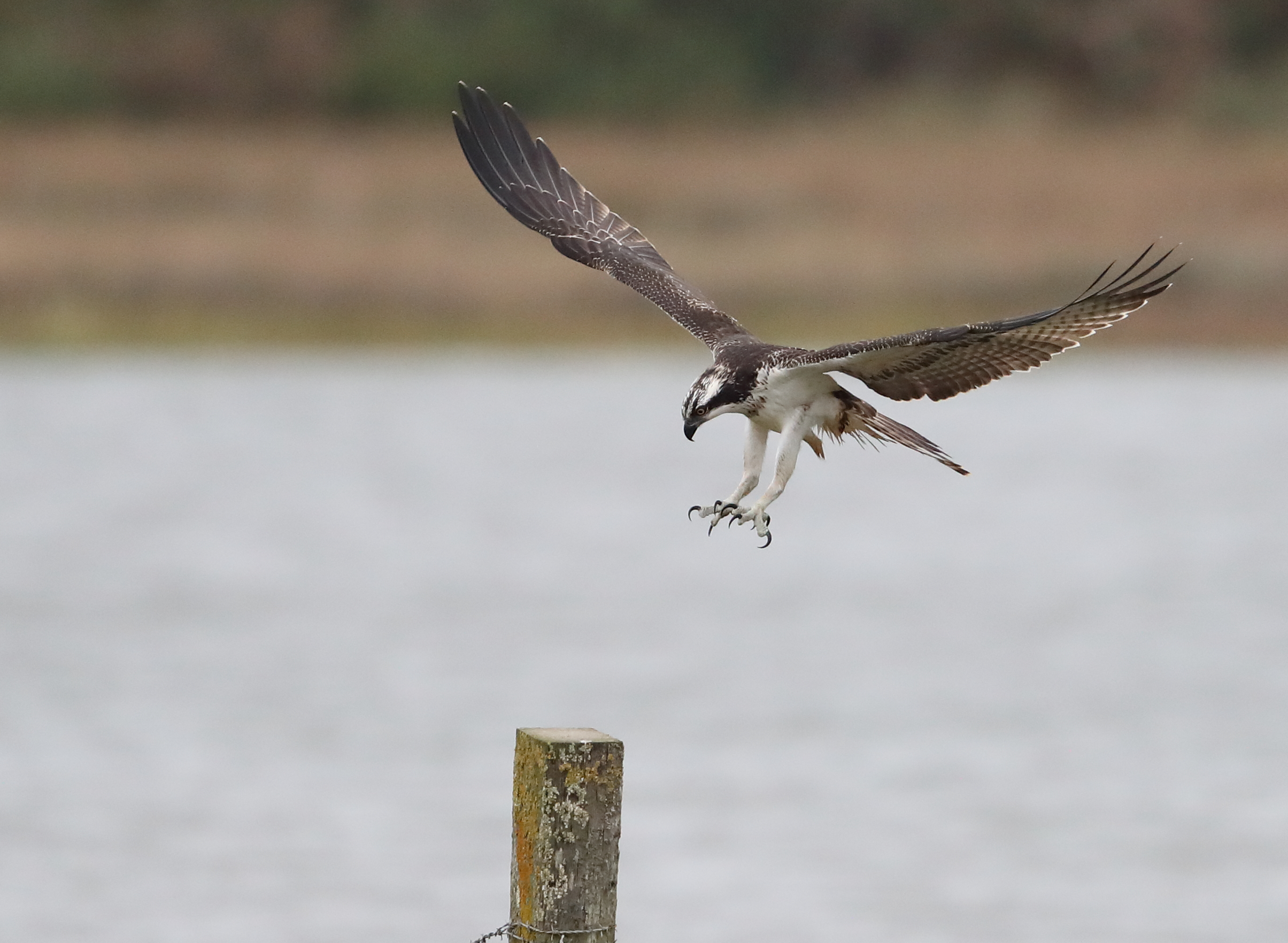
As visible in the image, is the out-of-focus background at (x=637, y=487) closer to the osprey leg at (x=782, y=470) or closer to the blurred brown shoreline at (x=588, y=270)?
the blurred brown shoreline at (x=588, y=270)

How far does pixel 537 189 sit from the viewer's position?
8.45 metres

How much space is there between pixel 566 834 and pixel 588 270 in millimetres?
21980

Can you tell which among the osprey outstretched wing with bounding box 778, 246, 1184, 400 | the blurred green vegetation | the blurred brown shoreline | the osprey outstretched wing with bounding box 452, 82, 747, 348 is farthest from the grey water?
the blurred green vegetation

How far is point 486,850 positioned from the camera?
1043cm

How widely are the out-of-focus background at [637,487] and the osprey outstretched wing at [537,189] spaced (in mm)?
2998

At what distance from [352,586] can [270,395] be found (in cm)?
829

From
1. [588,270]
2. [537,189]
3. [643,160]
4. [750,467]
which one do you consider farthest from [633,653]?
[643,160]

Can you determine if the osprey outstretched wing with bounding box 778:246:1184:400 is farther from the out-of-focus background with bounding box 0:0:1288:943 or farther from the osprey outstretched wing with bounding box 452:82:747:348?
the out-of-focus background with bounding box 0:0:1288:943

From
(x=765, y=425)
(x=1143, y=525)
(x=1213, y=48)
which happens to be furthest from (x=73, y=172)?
(x=765, y=425)

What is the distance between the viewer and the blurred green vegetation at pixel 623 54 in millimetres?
34156

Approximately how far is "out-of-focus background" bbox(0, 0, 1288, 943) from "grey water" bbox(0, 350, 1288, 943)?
54mm

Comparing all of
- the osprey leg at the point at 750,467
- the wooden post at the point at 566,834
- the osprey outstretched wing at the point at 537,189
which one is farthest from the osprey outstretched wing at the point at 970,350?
the osprey outstretched wing at the point at 537,189

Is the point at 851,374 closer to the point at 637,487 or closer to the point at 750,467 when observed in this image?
the point at 750,467

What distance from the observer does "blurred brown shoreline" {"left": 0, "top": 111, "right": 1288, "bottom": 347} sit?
2583 cm
